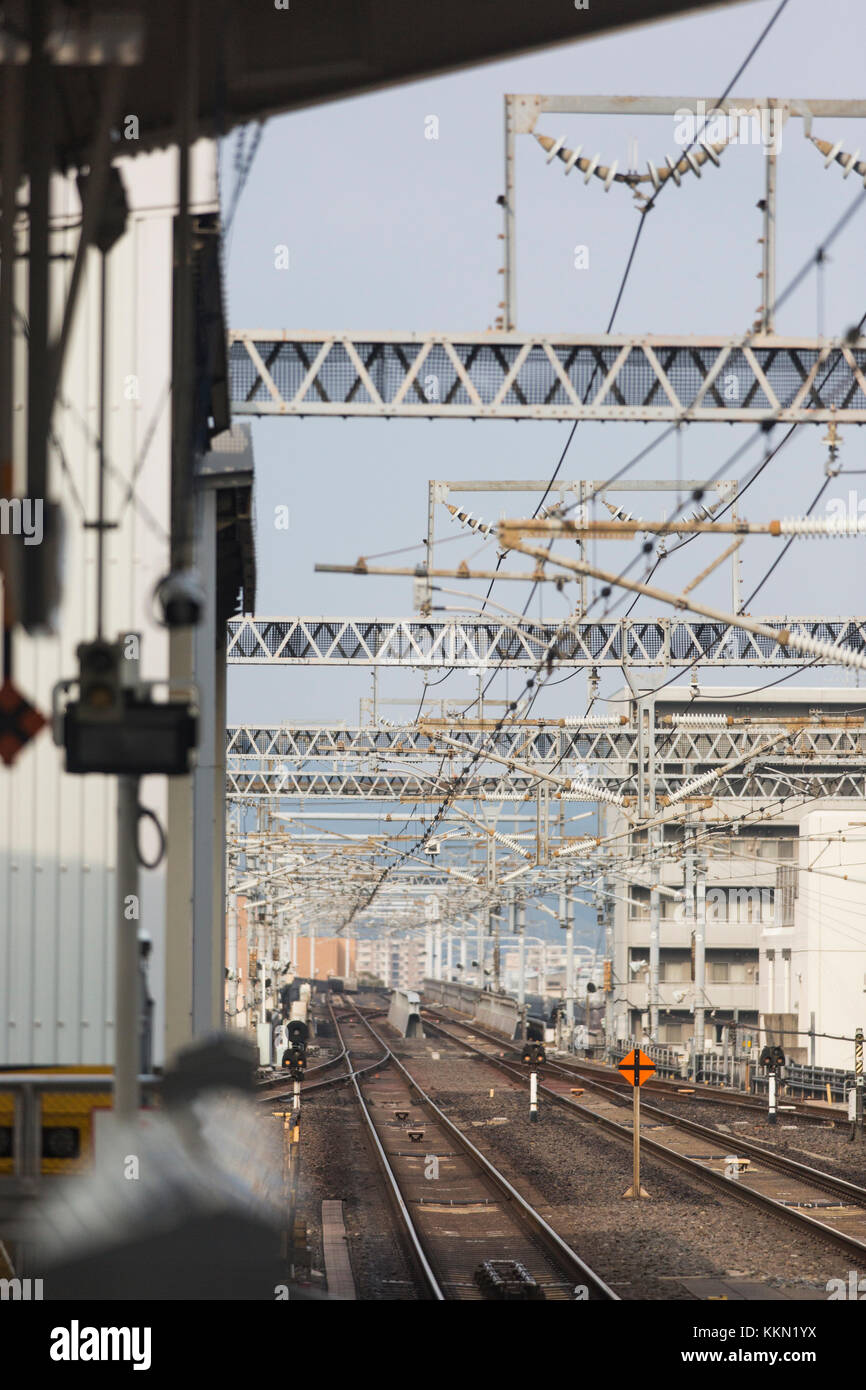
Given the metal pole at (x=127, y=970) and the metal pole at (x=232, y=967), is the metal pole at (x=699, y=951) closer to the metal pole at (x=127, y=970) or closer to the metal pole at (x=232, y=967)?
the metal pole at (x=232, y=967)

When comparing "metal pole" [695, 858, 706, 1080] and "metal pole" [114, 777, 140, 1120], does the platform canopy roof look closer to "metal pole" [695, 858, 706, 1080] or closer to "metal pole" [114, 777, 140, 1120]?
"metal pole" [114, 777, 140, 1120]

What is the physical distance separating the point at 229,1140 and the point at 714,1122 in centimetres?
2449

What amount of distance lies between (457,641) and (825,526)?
75.4 feet

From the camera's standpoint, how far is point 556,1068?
47.1 meters

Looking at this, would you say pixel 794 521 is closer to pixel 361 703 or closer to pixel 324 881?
pixel 361 703

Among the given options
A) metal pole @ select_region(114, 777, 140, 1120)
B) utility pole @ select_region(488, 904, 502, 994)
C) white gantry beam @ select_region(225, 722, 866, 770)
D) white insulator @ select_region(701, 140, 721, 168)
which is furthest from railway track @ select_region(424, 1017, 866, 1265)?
utility pole @ select_region(488, 904, 502, 994)

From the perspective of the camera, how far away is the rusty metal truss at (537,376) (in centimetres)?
1661

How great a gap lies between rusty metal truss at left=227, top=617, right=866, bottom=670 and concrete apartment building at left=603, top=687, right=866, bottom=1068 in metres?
1.89

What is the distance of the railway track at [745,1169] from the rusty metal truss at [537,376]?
893cm

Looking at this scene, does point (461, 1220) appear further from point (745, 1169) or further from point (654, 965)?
point (654, 965)

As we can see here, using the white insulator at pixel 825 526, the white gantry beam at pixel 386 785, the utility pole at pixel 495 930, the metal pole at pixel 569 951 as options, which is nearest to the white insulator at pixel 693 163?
the white insulator at pixel 825 526

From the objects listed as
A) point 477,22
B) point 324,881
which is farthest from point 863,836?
point 477,22

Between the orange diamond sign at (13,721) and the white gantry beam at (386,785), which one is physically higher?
the white gantry beam at (386,785)

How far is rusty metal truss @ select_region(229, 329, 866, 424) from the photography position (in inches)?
654
